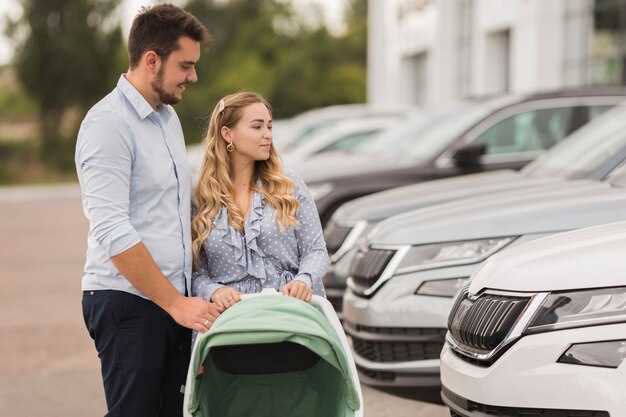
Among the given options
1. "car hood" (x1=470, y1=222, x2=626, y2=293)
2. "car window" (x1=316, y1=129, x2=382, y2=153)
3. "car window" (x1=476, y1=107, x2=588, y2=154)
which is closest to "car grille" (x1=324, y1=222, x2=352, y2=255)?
"car window" (x1=476, y1=107, x2=588, y2=154)

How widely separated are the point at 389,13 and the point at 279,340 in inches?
1759

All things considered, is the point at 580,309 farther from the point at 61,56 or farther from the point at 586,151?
the point at 61,56

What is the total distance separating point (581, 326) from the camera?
3.83m

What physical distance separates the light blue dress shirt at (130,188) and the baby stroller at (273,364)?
37 centimetres

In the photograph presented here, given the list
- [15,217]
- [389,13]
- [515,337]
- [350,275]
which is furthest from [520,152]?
[389,13]

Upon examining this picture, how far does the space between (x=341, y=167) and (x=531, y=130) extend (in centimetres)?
161

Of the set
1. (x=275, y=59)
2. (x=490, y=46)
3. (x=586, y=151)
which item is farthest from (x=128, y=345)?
(x=275, y=59)

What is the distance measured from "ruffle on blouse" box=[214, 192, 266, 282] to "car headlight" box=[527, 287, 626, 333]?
37.7 inches

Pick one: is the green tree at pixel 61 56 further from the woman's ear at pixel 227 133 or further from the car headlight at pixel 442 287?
the woman's ear at pixel 227 133

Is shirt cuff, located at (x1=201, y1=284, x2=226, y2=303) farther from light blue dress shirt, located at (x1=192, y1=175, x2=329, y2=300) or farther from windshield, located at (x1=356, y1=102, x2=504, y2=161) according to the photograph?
windshield, located at (x1=356, y1=102, x2=504, y2=161)

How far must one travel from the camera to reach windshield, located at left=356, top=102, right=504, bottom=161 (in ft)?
31.6

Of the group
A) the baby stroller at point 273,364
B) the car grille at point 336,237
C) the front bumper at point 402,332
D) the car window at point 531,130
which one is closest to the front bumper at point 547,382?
the baby stroller at point 273,364

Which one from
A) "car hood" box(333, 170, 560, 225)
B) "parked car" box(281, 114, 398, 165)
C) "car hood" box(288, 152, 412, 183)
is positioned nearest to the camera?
"car hood" box(333, 170, 560, 225)

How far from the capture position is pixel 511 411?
396 cm
